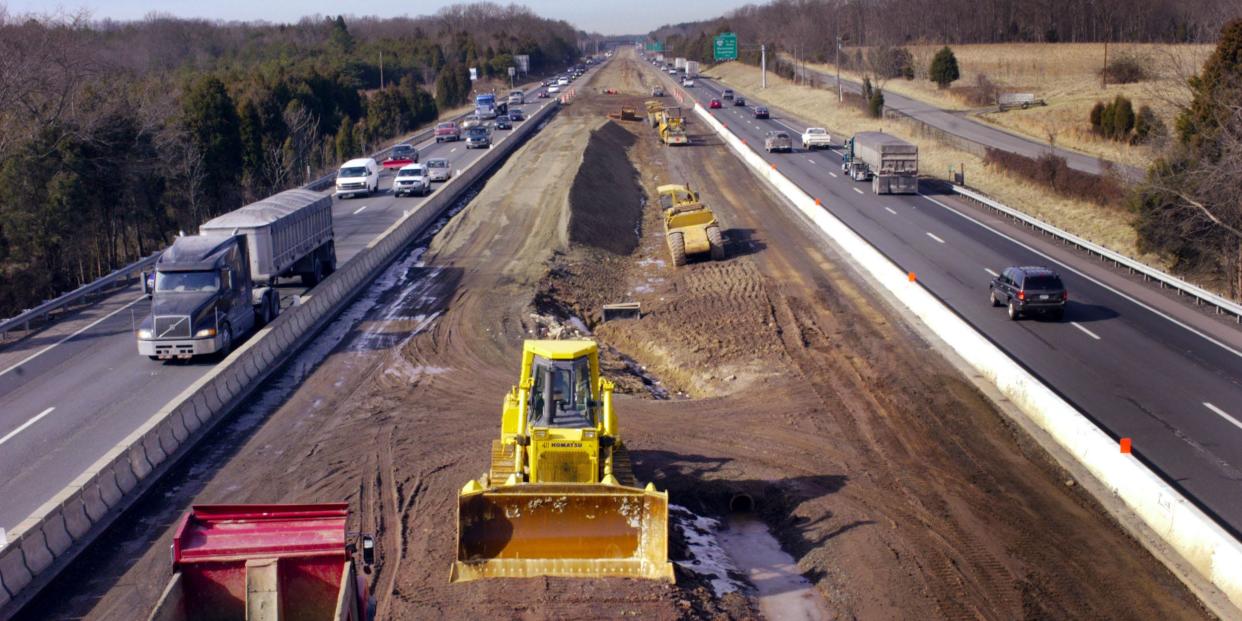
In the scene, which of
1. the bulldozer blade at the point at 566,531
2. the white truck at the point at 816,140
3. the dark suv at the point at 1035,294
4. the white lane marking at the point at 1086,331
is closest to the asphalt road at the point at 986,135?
the white truck at the point at 816,140

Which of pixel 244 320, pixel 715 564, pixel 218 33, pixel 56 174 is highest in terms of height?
pixel 218 33

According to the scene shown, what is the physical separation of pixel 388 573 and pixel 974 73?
114339mm

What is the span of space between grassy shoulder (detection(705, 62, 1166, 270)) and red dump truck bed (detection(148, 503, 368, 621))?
35336 mm

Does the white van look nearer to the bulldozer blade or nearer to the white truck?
the white truck

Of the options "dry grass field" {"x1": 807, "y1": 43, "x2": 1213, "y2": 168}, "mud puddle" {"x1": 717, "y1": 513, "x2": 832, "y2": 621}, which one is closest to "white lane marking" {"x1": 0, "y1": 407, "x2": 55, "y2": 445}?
"mud puddle" {"x1": 717, "y1": 513, "x2": 832, "y2": 621}

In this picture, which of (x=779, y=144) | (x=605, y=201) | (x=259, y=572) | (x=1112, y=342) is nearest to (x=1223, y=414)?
(x=1112, y=342)

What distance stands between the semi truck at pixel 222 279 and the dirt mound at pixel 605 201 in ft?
40.7

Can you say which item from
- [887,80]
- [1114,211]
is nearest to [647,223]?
[1114,211]

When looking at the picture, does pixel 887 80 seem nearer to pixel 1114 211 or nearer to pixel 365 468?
pixel 1114 211

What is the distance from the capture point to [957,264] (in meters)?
35.5

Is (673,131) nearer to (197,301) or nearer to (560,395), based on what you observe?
(197,301)

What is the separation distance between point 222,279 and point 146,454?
8264 mm

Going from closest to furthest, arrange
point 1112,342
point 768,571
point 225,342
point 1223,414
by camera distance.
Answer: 1. point 768,571
2. point 1223,414
3. point 225,342
4. point 1112,342

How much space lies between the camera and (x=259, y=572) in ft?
32.6
